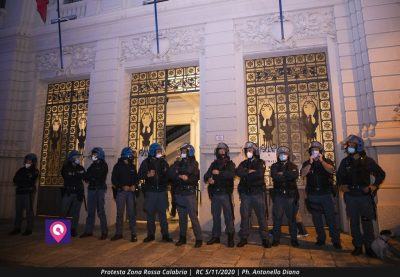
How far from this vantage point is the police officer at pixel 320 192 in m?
5.22

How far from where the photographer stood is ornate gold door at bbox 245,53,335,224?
7.63m

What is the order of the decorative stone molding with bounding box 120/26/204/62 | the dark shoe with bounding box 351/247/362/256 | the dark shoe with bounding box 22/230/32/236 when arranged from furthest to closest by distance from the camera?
the decorative stone molding with bounding box 120/26/204/62, the dark shoe with bounding box 22/230/32/236, the dark shoe with bounding box 351/247/362/256

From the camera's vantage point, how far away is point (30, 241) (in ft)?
19.5

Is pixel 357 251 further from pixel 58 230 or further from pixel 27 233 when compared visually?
pixel 27 233

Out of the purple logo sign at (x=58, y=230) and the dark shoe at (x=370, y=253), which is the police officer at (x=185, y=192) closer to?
the purple logo sign at (x=58, y=230)

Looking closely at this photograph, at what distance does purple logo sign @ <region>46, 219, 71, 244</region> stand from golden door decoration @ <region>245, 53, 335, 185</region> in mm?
5073

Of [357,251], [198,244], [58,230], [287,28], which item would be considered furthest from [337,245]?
[287,28]

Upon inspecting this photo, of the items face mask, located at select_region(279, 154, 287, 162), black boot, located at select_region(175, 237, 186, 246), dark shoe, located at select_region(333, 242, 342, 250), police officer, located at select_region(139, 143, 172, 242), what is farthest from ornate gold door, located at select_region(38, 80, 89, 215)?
dark shoe, located at select_region(333, 242, 342, 250)

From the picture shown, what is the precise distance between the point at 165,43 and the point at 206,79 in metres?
1.99

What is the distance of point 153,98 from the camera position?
30.2ft

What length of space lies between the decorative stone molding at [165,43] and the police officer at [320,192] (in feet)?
16.3

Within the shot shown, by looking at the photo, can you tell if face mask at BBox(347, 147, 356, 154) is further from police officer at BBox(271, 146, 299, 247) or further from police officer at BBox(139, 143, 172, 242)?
police officer at BBox(139, 143, 172, 242)

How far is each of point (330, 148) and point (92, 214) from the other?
20.8 ft

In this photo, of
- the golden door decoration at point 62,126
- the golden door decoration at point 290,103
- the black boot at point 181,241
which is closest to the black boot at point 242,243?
the black boot at point 181,241
